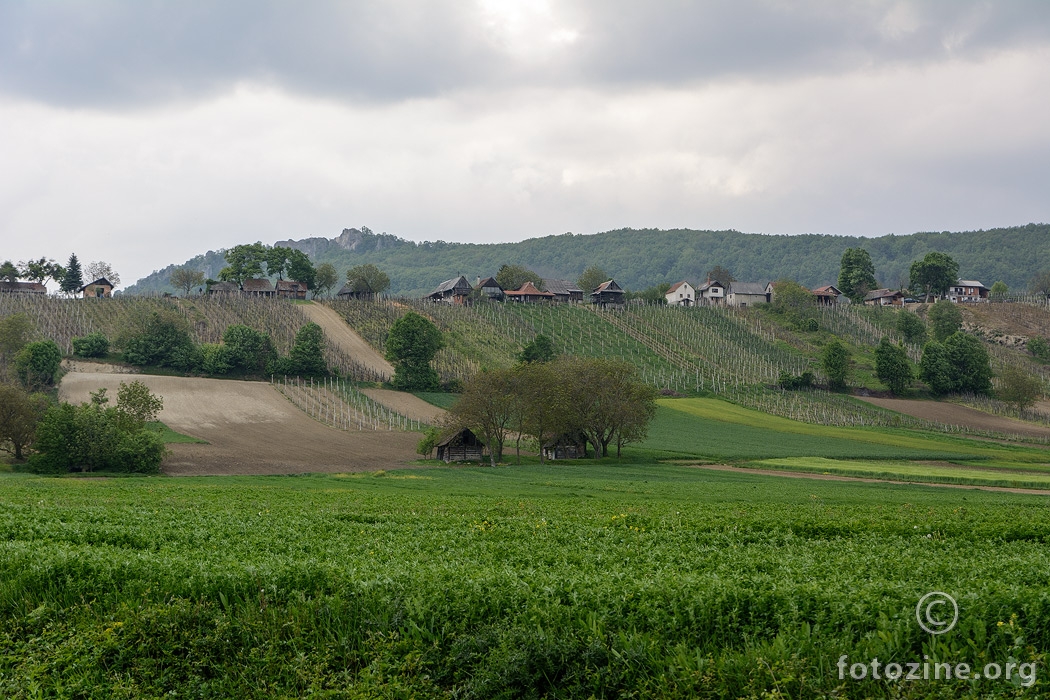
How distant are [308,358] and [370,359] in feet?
42.5

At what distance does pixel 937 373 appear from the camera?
135 m

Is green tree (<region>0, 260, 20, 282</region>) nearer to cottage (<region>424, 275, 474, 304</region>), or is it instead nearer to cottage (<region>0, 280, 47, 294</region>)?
cottage (<region>0, 280, 47, 294</region>)

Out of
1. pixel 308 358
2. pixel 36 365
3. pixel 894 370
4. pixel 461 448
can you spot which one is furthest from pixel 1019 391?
pixel 36 365

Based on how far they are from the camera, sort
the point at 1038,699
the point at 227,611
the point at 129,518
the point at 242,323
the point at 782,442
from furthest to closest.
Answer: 1. the point at 242,323
2. the point at 782,442
3. the point at 129,518
4. the point at 227,611
5. the point at 1038,699

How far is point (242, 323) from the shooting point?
14300cm

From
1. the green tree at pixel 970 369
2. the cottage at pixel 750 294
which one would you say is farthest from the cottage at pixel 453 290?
the green tree at pixel 970 369

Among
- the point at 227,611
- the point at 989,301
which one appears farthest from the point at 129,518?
the point at 989,301

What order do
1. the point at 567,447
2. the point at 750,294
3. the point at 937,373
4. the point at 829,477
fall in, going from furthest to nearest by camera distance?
the point at 750,294, the point at 937,373, the point at 567,447, the point at 829,477

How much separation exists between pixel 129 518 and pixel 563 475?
40.8 meters

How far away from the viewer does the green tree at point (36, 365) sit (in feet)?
338

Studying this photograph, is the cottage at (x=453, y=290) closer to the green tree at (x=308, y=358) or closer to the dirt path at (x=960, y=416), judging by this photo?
the green tree at (x=308, y=358)

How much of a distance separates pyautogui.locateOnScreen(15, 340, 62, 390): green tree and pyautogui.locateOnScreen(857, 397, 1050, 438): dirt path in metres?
110

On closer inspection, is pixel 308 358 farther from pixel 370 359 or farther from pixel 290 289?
pixel 290 289

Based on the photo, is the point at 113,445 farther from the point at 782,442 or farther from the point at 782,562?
the point at 782,442
